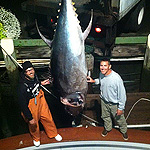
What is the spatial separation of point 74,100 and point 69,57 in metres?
0.55

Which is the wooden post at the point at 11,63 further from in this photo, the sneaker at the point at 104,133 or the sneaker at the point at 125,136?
the sneaker at the point at 125,136

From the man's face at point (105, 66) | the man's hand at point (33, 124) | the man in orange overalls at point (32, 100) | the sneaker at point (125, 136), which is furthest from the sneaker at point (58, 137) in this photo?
the man's face at point (105, 66)

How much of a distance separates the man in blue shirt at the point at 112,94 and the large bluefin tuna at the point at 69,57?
306 mm

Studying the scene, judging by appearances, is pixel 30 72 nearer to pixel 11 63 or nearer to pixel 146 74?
pixel 11 63

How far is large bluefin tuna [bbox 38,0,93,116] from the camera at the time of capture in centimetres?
184

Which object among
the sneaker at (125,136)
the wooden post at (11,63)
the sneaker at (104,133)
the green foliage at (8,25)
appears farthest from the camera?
the green foliage at (8,25)

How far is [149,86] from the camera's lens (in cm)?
434

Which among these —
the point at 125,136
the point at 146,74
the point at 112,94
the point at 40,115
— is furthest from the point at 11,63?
the point at 146,74

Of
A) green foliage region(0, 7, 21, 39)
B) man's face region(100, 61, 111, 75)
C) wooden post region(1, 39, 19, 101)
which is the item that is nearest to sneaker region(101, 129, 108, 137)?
man's face region(100, 61, 111, 75)

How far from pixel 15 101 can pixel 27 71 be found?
2242 mm

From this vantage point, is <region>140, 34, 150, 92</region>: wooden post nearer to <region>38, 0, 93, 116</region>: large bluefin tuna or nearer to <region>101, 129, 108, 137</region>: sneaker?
<region>101, 129, 108, 137</region>: sneaker

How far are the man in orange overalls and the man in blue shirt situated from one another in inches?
31.6

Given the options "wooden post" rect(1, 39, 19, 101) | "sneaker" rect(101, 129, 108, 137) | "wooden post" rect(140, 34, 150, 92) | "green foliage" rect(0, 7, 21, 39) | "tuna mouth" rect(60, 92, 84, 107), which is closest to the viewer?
"tuna mouth" rect(60, 92, 84, 107)

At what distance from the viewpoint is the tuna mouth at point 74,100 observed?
200 cm
